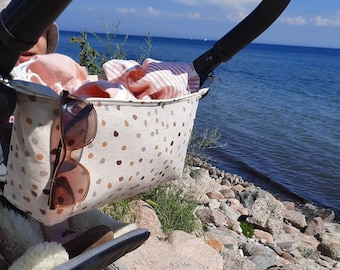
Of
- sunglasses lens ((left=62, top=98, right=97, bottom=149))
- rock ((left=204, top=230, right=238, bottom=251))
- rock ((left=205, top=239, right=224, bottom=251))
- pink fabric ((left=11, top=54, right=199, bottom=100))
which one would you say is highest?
pink fabric ((left=11, top=54, right=199, bottom=100))

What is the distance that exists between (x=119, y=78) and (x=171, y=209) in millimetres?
3218

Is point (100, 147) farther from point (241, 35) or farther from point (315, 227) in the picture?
point (315, 227)

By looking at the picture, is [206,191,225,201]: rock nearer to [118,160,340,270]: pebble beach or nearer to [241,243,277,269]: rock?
[118,160,340,270]: pebble beach

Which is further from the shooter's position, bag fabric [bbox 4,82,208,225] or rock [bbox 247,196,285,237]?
rock [bbox 247,196,285,237]

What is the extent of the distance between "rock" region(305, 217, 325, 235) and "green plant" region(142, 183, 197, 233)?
4109 mm

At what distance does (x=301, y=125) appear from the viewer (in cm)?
1764

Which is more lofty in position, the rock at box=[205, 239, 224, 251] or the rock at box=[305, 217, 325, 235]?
the rock at box=[205, 239, 224, 251]

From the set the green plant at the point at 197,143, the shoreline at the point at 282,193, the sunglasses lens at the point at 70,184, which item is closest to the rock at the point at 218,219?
the green plant at the point at 197,143

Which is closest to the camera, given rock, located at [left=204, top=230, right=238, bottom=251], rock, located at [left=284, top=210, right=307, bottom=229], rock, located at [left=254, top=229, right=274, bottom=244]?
rock, located at [left=204, top=230, right=238, bottom=251]

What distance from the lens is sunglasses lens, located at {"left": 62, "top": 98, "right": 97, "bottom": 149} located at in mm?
1434

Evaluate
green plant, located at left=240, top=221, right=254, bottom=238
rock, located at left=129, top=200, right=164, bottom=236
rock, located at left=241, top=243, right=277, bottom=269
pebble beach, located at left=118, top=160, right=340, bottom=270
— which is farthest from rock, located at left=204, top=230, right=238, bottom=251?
rock, located at left=129, top=200, right=164, bottom=236

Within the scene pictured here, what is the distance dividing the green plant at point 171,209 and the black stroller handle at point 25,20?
3673mm

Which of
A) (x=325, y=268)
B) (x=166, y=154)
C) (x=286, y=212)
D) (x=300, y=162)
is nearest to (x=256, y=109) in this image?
(x=300, y=162)

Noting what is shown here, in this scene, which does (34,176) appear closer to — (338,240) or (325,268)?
(325,268)
